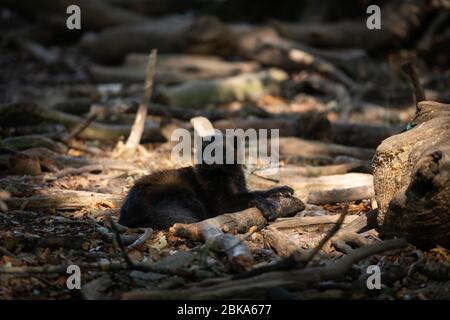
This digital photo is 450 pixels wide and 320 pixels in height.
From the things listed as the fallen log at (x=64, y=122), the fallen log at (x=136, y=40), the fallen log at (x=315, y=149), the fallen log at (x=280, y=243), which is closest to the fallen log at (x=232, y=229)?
the fallen log at (x=280, y=243)

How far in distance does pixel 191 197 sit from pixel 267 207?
0.83 metres

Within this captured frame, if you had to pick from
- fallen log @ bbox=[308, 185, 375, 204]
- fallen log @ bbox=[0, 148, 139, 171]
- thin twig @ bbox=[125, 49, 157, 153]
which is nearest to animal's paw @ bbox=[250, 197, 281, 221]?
fallen log @ bbox=[308, 185, 375, 204]

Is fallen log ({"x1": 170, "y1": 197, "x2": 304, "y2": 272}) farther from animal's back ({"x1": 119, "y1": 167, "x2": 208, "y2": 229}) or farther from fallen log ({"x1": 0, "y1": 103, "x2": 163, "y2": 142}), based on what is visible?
fallen log ({"x1": 0, "y1": 103, "x2": 163, "y2": 142})

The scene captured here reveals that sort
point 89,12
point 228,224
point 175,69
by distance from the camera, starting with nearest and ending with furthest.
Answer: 1. point 228,224
2. point 175,69
3. point 89,12

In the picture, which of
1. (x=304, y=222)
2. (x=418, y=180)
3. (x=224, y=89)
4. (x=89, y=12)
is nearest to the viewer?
(x=418, y=180)

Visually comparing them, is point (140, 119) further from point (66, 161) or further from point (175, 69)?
point (175, 69)

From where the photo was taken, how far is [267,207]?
6.43 m

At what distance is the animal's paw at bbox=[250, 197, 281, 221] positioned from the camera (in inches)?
251

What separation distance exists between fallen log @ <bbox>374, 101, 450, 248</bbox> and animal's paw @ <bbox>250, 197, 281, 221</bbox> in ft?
3.41

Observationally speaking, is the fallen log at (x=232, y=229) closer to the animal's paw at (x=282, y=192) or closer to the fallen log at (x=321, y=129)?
the animal's paw at (x=282, y=192)

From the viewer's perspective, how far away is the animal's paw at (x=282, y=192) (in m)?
6.88

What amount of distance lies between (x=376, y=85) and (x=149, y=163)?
7.08m

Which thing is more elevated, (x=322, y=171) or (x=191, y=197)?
(x=322, y=171)

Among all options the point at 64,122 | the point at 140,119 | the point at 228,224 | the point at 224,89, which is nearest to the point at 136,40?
the point at 224,89
